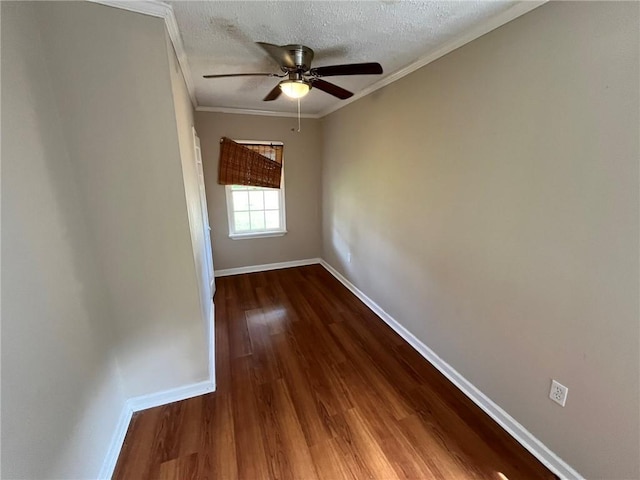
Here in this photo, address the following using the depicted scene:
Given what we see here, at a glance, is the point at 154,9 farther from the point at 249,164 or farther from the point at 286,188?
the point at 286,188

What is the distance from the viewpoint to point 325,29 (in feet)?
5.13

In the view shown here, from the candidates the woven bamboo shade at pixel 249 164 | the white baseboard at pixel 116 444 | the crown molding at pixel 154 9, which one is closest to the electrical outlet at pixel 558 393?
the white baseboard at pixel 116 444

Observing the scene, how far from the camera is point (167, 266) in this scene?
1658 mm

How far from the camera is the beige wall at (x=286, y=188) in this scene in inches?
139

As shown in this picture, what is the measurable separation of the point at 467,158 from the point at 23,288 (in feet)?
7.15

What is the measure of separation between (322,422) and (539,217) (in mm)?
1637

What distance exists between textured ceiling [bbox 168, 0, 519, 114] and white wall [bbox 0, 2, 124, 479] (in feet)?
2.47

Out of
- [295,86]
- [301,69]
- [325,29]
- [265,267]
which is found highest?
[325,29]

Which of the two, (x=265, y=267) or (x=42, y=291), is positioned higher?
(x=42, y=291)

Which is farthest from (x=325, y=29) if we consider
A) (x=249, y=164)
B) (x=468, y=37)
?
(x=249, y=164)

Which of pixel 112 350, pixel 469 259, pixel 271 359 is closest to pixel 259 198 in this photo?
pixel 271 359

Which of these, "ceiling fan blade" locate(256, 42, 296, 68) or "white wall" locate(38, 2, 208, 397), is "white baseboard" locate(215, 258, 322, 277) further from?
"ceiling fan blade" locate(256, 42, 296, 68)

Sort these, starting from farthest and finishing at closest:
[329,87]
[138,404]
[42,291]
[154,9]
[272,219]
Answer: [272,219] → [329,87] → [138,404] → [154,9] → [42,291]

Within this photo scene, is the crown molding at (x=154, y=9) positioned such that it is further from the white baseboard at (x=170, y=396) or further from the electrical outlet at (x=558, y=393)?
the electrical outlet at (x=558, y=393)
